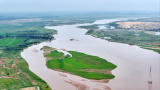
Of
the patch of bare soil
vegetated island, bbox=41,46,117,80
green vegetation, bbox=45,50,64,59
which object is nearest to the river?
the patch of bare soil

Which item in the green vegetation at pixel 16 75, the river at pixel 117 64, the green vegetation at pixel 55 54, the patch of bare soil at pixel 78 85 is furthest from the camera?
the green vegetation at pixel 55 54

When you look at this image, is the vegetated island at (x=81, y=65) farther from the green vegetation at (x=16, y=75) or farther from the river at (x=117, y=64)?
the green vegetation at (x=16, y=75)

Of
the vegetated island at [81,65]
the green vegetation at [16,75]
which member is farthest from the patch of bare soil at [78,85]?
the green vegetation at [16,75]

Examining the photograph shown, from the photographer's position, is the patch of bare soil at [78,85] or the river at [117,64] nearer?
the patch of bare soil at [78,85]

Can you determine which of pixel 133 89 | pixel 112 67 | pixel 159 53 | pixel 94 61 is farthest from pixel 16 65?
pixel 159 53

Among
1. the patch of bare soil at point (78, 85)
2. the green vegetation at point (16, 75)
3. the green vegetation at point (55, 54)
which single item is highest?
the green vegetation at point (55, 54)

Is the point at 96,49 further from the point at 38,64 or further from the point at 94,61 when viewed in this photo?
the point at 38,64

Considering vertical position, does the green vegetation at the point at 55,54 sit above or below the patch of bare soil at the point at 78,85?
above

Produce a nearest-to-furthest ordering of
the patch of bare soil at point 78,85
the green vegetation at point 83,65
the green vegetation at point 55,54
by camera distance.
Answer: the patch of bare soil at point 78,85 < the green vegetation at point 83,65 < the green vegetation at point 55,54

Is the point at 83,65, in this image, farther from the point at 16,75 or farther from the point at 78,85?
the point at 16,75
